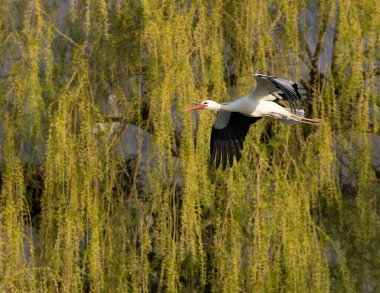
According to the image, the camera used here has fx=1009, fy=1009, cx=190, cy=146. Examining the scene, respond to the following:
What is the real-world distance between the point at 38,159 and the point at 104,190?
50cm

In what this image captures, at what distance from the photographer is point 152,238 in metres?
6.76

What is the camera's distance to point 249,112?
6145 mm

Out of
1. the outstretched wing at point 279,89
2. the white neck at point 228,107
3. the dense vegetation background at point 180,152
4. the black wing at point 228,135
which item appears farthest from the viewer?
the black wing at point 228,135

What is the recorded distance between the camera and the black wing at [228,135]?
6613 millimetres

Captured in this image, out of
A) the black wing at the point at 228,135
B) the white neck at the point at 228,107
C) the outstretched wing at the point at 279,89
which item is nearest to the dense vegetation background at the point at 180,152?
the black wing at the point at 228,135

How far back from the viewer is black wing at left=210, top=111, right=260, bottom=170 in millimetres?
6613

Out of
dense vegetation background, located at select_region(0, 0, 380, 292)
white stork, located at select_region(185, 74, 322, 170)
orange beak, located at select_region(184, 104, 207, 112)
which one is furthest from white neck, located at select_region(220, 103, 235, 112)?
dense vegetation background, located at select_region(0, 0, 380, 292)

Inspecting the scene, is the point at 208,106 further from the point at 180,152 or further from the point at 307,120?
the point at 307,120

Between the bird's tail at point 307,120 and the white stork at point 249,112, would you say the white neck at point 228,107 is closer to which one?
the white stork at point 249,112

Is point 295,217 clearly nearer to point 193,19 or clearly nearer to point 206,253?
point 206,253

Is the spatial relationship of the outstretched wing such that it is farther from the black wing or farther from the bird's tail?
the black wing

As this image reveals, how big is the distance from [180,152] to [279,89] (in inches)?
32.1

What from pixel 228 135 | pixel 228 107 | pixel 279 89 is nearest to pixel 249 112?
pixel 228 107

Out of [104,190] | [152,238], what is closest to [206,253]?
[152,238]
